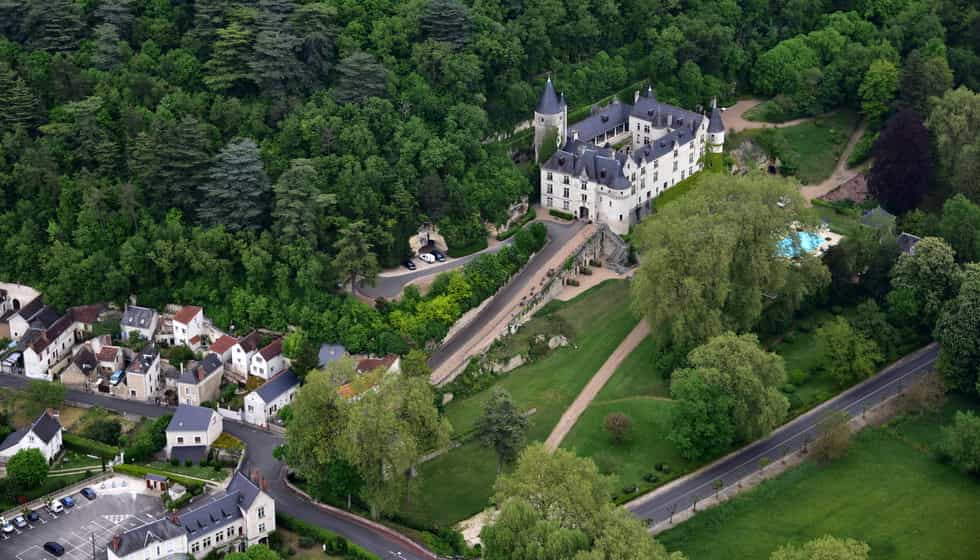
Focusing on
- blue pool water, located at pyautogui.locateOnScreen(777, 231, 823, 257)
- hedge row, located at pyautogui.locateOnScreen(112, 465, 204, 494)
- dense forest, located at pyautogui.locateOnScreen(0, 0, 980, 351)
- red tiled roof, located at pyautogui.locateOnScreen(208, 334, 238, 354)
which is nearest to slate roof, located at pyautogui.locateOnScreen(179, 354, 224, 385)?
red tiled roof, located at pyautogui.locateOnScreen(208, 334, 238, 354)

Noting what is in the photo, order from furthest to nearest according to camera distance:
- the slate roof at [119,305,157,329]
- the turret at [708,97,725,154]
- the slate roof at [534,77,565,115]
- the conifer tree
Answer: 1. the turret at [708,97,725,154]
2. the slate roof at [534,77,565,115]
3. the conifer tree
4. the slate roof at [119,305,157,329]

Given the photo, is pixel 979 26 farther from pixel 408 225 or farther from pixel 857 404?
pixel 408 225

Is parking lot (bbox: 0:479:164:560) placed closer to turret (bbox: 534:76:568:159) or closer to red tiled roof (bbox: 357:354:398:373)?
red tiled roof (bbox: 357:354:398:373)

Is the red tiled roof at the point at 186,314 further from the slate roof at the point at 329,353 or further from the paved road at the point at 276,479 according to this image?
the slate roof at the point at 329,353

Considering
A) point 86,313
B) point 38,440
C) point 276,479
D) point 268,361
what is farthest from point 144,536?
point 86,313

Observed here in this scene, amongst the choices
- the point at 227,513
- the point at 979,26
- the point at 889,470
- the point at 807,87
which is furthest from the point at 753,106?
the point at 227,513

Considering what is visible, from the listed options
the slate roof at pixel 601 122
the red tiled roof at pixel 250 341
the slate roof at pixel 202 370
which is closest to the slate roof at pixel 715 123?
the slate roof at pixel 601 122
